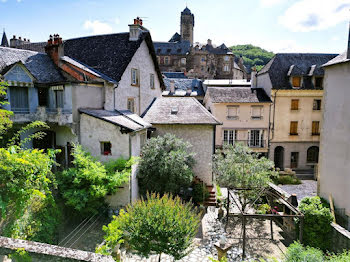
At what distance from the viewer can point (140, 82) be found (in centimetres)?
2067

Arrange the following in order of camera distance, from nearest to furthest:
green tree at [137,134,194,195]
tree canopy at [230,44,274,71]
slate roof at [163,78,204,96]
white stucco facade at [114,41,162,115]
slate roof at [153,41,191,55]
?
green tree at [137,134,194,195] < white stucco facade at [114,41,162,115] < slate roof at [163,78,204,96] < slate roof at [153,41,191,55] < tree canopy at [230,44,274,71]

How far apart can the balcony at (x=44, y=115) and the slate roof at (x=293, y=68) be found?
2285 centimetres

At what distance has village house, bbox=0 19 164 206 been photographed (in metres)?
13.7

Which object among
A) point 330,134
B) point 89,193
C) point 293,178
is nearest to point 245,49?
point 293,178

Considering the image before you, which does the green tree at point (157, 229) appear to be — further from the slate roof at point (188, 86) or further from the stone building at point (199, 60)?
the stone building at point (199, 60)

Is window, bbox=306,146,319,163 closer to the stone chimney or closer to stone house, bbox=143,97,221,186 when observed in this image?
stone house, bbox=143,97,221,186

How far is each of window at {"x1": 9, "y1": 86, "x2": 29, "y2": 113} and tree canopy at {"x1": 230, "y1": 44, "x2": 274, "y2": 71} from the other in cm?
8267

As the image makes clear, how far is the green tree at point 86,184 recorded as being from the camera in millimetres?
11188

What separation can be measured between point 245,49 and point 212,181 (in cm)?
10330

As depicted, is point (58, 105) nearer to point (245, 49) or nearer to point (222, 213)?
point (222, 213)

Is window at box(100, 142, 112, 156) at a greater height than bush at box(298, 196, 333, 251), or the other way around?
window at box(100, 142, 112, 156)

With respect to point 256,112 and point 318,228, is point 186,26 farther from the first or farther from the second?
point 318,228

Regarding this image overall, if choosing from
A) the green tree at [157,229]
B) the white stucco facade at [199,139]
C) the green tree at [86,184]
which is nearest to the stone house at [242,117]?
the white stucco facade at [199,139]

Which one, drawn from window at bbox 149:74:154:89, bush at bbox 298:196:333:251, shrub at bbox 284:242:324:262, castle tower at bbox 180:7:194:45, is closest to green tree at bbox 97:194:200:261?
shrub at bbox 284:242:324:262
